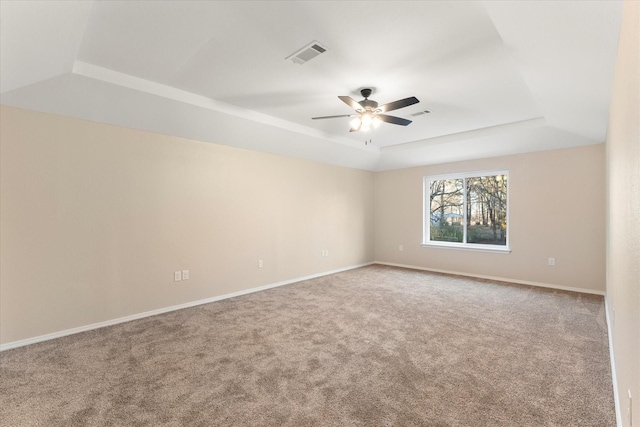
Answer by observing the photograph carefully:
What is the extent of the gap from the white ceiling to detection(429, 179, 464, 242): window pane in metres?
1.90

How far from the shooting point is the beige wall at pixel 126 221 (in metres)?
2.87

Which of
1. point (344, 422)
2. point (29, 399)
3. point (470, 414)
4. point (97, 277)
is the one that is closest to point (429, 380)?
point (470, 414)

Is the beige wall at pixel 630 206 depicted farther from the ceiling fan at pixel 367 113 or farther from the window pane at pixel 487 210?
the window pane at pixel 487 210

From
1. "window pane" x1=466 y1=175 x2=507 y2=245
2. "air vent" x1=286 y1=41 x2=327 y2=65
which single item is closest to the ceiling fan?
"air vent" x1=286 y1=41 x2=327 y2=65

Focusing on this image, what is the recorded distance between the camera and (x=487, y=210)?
18.9ft

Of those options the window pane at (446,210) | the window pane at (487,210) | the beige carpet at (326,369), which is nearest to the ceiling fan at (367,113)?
the beige carpet at (326,369)

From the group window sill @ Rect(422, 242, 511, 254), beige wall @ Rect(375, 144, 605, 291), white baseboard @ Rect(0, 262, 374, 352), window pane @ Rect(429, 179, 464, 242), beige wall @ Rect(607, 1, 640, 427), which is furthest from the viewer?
window pane @ Rect(429, 179, 464, 242)

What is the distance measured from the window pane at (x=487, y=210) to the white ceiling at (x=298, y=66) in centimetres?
130

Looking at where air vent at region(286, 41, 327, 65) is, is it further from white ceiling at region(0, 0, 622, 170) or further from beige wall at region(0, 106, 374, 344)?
beige wall at region(0, 106, 374, 344)

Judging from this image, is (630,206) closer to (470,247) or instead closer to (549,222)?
(549,222)

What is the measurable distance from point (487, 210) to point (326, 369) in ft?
16.0

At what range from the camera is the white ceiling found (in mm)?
1940

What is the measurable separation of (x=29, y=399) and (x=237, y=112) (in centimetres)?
342

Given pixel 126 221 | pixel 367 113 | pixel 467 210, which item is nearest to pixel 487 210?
pixel 467 210
